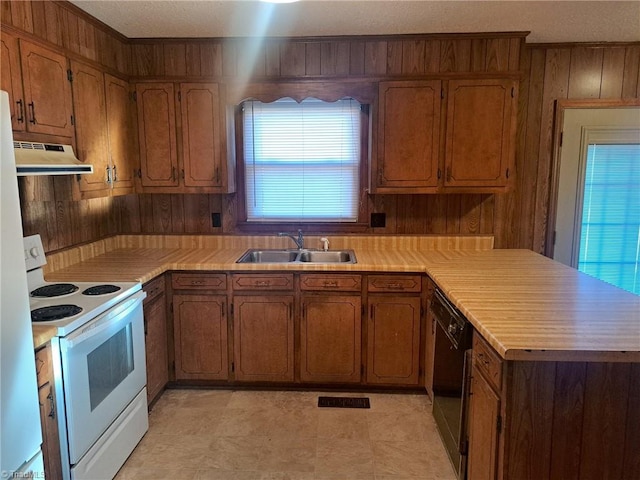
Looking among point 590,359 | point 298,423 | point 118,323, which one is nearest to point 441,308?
point 590,359

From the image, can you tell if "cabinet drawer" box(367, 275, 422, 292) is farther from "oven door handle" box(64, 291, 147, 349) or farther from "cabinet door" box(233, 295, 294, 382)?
"oven door handle" box(64, 291, 147, 349)

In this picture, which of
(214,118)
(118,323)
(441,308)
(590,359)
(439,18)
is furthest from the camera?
(214,118)

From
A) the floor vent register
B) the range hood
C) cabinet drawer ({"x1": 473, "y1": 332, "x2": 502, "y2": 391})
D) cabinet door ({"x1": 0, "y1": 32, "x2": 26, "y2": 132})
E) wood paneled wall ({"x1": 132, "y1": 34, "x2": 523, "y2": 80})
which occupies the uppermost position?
wood paneled wall ({"x1": 132, "y1": 34, "x2": 523, "y2": 80})

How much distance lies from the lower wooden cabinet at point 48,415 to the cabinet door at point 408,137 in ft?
7.26

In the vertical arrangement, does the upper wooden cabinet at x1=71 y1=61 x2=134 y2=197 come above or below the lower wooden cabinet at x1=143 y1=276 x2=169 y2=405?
above

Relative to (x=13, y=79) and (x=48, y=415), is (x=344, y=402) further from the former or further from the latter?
(x=13, y=79)

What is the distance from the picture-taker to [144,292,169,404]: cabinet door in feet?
8.98

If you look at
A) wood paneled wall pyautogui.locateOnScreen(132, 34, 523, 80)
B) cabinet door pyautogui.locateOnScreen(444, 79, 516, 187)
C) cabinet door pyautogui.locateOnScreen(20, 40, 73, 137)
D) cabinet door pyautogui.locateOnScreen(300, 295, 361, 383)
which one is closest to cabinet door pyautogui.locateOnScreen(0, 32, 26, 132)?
cabinet door pyautogui.locateOnScreen(20, 40, 73, 137)

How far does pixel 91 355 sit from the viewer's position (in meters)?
1.99

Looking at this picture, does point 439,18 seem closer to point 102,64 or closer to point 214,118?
point 214,118

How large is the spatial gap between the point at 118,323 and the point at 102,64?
1.68 metres

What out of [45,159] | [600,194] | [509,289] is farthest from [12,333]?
[600,194]

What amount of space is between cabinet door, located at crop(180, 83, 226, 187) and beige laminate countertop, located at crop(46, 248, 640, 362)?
0.57 meters

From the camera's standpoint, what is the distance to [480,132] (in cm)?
303
